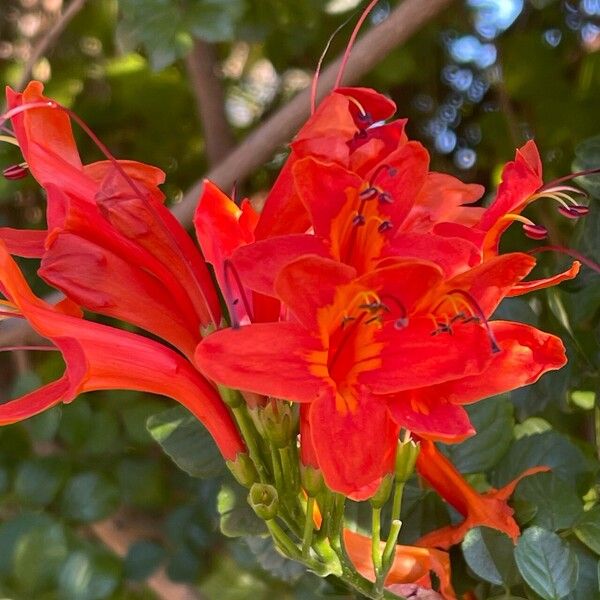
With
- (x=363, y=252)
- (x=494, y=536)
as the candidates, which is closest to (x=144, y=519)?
(x=494, y=536)

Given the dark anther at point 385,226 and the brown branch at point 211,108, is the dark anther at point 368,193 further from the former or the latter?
the brown branch at point 211,108

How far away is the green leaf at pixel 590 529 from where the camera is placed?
0.61 m

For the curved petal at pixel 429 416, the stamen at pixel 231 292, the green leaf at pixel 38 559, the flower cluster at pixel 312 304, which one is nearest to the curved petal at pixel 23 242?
the flower cluster at pixel 312 304

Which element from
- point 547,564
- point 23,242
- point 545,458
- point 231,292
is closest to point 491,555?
point 547,564

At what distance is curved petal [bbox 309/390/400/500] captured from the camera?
18.3 inches

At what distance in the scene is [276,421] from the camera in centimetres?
52

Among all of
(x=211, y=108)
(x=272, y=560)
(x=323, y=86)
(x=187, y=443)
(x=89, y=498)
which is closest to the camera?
(x=187, y=443)

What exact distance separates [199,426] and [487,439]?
0.22m

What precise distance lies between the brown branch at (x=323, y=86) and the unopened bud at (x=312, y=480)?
411 millimetres

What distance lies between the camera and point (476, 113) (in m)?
1.42

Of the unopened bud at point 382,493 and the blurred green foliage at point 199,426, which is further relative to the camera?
the blurred green foliage at point 199,426

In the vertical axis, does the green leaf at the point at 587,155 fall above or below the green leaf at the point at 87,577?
above

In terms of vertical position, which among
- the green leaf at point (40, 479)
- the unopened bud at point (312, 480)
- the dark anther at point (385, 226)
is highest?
the dark anther at point (385, 226)

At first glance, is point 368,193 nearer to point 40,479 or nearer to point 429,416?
point 429,416
